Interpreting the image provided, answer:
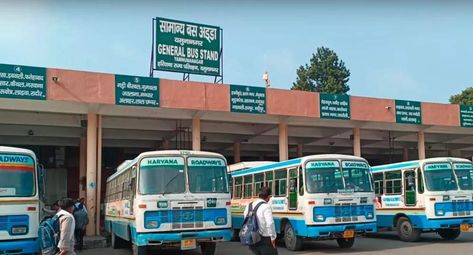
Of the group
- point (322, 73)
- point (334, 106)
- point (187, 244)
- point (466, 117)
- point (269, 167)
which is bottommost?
point (187, 244)

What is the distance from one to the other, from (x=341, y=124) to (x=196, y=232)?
15212 millimetres

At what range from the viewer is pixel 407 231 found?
16.6 metres

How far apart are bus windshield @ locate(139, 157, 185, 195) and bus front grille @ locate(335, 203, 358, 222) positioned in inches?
170

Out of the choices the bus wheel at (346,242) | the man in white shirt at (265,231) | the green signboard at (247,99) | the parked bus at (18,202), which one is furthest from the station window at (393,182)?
the parked bus at (18,202)

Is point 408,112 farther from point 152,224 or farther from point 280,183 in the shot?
point 152,224

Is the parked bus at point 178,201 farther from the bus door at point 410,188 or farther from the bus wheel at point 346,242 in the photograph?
the bus door at point 410,188

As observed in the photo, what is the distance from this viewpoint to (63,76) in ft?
60.4

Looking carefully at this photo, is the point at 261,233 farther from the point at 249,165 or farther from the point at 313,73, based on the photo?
the point at 313,73

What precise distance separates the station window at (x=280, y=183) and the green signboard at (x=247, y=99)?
5.64 metres

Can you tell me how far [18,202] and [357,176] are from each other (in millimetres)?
8640

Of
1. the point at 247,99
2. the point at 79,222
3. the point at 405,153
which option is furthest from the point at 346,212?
the point at 405,153

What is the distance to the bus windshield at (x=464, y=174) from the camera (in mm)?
16000

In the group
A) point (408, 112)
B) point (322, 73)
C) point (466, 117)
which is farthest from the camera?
point (322, 73)

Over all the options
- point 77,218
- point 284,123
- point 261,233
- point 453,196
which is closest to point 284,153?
point 284,123
